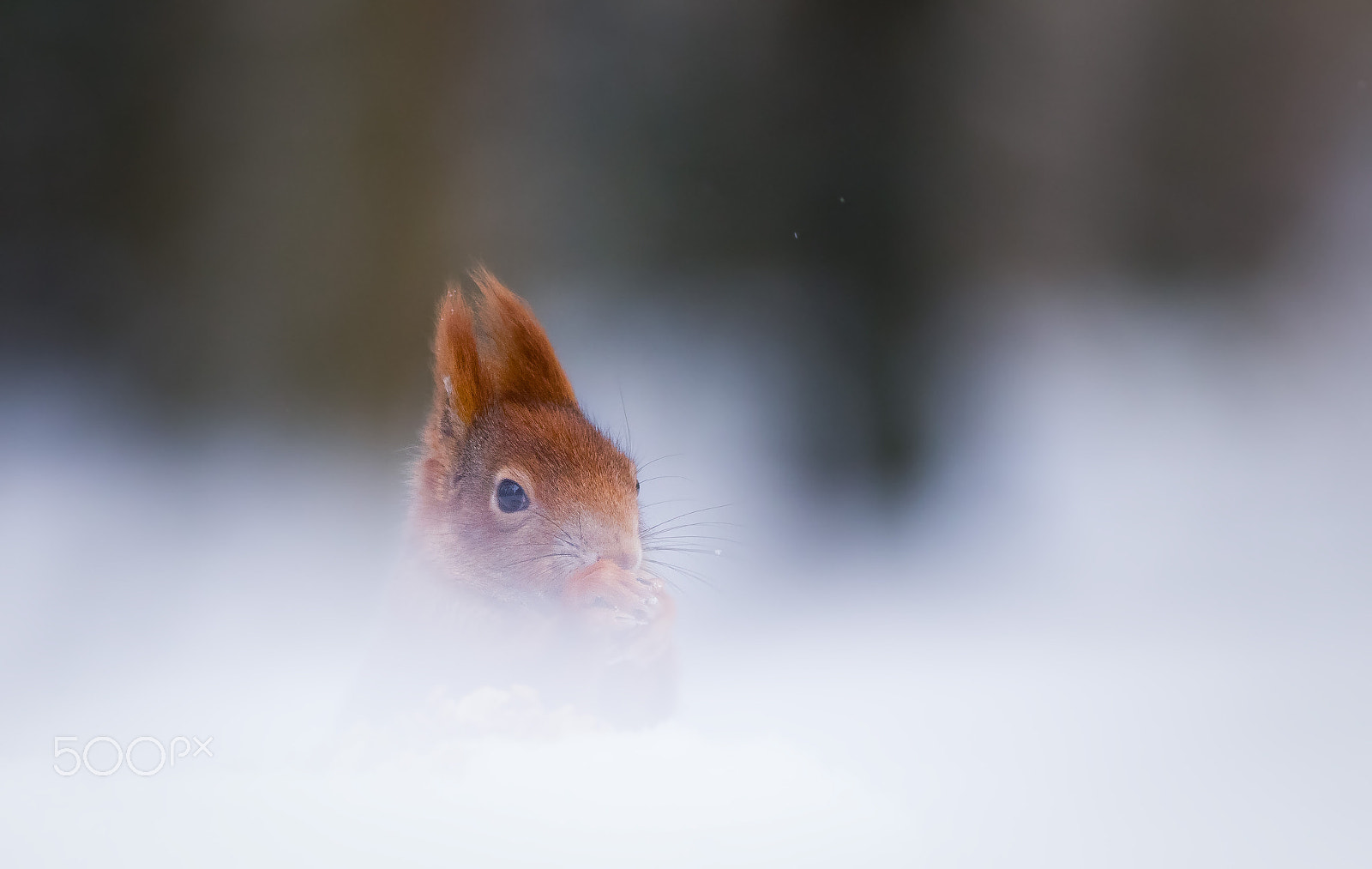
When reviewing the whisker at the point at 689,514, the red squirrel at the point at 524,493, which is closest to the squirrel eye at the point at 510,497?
the red squirrel at the point at 524,493

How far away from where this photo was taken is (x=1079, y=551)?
75cm

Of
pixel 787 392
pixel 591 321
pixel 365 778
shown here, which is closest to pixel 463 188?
pixel 591 321

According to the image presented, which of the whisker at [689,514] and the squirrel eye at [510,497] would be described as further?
the whisker at [689,514]

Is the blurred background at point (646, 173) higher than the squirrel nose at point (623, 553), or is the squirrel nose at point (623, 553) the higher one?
the blurred background at point (646, 173)

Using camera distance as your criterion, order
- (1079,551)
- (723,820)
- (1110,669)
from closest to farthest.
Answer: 1. (723,820)
2. (1110,669)
3. (1079,551)

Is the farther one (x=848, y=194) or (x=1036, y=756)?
(x=848, y=194)

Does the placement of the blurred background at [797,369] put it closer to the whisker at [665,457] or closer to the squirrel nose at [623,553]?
the whisker at [665,457]

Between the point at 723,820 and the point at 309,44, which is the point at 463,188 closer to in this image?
the point at 309,44

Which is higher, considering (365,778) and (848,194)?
(848,194)

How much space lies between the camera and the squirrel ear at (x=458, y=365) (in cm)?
55

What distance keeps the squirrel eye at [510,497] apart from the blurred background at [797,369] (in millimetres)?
146

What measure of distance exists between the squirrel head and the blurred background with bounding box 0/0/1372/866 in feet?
0.30

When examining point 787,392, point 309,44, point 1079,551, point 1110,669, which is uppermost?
point 309,44

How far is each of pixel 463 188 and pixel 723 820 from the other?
493 millimetres
